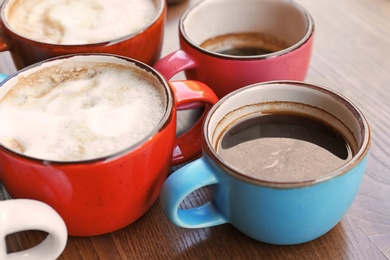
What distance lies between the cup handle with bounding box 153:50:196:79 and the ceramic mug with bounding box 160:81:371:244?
11cm

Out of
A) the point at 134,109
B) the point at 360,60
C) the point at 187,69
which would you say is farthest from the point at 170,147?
the point at 360,60

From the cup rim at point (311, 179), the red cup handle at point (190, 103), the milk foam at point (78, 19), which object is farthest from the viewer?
the milk foam at point (78, 19)

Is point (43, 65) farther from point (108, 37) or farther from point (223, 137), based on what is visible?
point (223, 137)

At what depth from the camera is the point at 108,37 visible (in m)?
0.68

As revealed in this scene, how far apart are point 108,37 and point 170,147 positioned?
0.21 meters

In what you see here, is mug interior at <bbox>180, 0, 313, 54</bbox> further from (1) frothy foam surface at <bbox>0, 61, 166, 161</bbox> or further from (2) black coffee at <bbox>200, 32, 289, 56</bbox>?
(1) frothy foam surface at <bbox>0, 61, 166, 161</bbox>

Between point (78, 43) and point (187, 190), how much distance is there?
271 millimetres

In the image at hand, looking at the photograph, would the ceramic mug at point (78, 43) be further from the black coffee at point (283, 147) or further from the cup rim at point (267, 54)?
the black coffee at point (283, 147)

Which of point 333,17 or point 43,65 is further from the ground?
point 43,65

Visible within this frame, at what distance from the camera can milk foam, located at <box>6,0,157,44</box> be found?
27.1 inches

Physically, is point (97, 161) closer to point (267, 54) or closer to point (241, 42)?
point (267, 54)

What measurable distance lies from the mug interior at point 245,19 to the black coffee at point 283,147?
0.58 feet

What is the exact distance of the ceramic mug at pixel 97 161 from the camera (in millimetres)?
487

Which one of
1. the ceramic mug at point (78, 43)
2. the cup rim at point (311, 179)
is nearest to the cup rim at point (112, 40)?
the ceramic mug at point (78, 43)
